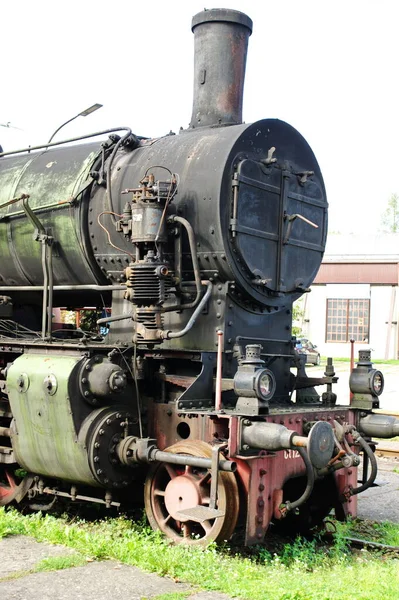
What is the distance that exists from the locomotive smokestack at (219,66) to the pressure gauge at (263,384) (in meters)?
2.66

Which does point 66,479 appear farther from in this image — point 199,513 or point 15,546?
point 199,513

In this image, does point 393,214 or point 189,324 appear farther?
point 393,214

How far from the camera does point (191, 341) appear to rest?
6395mm

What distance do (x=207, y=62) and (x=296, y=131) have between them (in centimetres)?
111

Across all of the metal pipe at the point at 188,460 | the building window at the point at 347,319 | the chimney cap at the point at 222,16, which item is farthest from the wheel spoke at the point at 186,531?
the building window at the point at 347,319

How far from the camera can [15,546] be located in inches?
227

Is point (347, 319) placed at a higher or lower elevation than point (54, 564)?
higher

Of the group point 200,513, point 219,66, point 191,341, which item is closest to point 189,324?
point 191,341

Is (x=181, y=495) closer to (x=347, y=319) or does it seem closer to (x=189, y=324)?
(x=189, y=324)

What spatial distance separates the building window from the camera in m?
38.9

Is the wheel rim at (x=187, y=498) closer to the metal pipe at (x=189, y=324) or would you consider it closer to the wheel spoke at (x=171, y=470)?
the wheel spoke at (x=171, y=470)

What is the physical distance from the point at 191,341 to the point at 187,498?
1.36 m

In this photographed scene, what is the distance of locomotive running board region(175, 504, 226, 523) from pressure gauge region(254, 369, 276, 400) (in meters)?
0.90

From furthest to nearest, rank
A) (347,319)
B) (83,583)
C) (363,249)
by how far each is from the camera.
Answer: (363,249), (347,319), (83,583)
